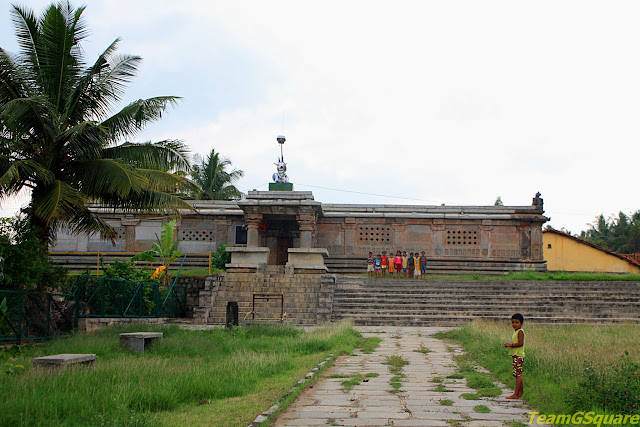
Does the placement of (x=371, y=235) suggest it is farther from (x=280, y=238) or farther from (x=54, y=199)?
(x=54, y=199)

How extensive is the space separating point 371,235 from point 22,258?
17.4 meters

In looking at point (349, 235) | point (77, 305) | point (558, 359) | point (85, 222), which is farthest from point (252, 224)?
point (558, 359)

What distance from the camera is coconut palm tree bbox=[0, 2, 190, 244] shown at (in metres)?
12.3

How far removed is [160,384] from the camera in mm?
7188

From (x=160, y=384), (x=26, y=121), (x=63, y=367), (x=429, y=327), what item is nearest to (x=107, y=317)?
(x=26, y=121)

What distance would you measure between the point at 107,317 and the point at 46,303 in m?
1.95

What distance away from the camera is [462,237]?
27141 mm

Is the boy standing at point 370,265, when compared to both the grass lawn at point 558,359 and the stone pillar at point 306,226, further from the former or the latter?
the grass lawn at point 558,359

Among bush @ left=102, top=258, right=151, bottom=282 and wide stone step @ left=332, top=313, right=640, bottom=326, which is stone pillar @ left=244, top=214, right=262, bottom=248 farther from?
bush @ left=102, top=258, right=151, bottom=282

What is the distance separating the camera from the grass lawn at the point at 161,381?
19.4 feet

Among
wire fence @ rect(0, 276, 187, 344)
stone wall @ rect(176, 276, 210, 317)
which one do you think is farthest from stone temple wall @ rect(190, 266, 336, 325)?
wire fence @ rect(0, 276, 187, 344)

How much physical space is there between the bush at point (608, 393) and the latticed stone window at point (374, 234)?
2081cm

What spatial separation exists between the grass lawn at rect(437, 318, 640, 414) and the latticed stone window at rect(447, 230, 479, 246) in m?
12.3

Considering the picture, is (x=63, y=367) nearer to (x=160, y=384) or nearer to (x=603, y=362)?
(x=160, y=384)
